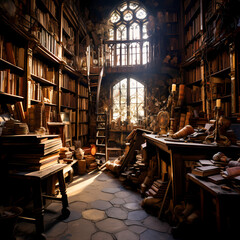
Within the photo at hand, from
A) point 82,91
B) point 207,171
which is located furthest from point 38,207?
point 82,91

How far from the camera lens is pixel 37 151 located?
1763 mm

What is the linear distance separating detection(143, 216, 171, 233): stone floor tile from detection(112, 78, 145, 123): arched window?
175 inches

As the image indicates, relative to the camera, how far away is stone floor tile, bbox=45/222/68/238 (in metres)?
1.70

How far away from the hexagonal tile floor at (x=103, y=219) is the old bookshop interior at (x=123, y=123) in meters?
0.02

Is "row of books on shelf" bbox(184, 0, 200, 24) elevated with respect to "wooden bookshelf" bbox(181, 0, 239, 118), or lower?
elevated

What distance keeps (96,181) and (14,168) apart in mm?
1950

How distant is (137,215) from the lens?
6.94 feet

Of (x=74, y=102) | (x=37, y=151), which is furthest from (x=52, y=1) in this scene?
(x=37, y=151)

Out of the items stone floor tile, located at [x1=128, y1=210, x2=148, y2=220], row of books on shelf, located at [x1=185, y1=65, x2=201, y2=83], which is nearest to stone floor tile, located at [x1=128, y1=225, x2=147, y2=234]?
stone floor tile, located at [x1=128, y1=210, x2=148, y2=220]

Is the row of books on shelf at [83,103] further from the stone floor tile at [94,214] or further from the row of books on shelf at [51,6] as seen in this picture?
the stone floor tile at [94,214]

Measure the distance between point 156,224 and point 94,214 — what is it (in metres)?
0.80

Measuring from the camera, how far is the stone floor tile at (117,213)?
2.09 meters

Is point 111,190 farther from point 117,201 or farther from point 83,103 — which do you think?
point 83,103

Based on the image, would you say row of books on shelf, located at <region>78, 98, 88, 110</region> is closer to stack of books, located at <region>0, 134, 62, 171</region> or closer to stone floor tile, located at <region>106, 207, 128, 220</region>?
stack of books, located at <region>0, 134, 62, 171</region>
